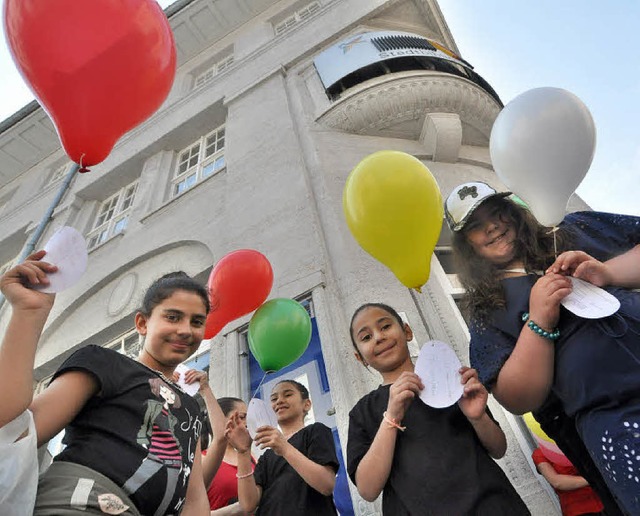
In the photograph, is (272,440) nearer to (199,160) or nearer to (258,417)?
(258,417)

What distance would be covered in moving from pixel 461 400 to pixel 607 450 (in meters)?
0.44

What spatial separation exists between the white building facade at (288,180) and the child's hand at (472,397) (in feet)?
4.03

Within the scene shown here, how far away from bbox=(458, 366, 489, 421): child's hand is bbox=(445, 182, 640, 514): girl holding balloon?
0.06 meters

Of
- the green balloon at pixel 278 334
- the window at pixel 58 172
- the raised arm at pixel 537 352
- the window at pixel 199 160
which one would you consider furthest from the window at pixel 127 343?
the window at pixel 58 172

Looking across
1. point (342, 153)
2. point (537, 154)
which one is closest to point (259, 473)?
point (537, 154)

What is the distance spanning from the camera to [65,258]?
95 cm

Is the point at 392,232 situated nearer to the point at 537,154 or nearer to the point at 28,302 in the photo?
the point at 537,154

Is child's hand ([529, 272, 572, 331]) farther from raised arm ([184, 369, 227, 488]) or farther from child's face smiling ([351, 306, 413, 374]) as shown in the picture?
raised arm ([184, 369, 227, 488])

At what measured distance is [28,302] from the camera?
83 centimetres

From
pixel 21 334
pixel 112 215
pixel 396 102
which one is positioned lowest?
pixel 396 102

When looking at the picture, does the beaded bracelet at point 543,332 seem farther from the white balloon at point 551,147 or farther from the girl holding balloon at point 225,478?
the girl holding balloon at point 225,478

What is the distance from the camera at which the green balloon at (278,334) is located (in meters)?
2.12

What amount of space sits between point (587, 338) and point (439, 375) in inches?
18.6

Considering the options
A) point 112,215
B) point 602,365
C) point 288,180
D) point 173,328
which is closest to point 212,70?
point 112,215
